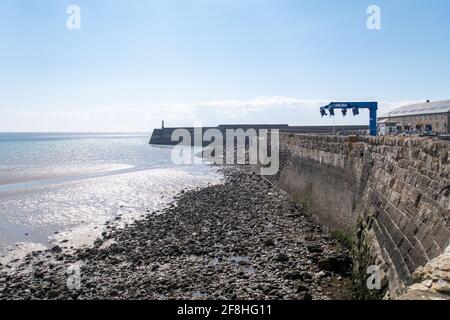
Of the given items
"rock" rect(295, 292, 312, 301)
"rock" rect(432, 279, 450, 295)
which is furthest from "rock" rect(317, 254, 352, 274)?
"rock" rect(432, 279, 450, 295)

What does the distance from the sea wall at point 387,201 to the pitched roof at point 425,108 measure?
22.3m

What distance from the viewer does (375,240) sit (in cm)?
988

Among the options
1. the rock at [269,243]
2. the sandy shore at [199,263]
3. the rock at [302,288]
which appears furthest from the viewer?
the rock at [269,243]

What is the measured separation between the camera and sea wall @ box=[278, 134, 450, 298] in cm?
667

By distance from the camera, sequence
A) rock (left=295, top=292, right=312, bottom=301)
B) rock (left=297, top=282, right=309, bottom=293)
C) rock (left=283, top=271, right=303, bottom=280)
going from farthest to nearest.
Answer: rock (left=283, top=271, right=303, bottom=280), rock (left=297, top=282, right=309, bottom=293), rock (left=295, top=292, right=312, bottom=301)

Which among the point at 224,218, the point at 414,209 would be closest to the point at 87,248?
the point at 224,218

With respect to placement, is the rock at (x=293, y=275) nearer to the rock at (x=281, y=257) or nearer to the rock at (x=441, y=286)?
the rock at (x=281, y=257)

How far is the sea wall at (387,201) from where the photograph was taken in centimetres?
667

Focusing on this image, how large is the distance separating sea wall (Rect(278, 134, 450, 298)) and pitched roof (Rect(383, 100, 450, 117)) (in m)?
22.3

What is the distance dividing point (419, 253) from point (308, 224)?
33.4 ft

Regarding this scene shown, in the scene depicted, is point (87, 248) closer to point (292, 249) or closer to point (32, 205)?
point (292, 249)

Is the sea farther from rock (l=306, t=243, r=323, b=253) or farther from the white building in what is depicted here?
the white building

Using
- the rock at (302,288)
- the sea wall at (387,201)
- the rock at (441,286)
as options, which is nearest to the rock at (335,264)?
the sea wall at (387,201)

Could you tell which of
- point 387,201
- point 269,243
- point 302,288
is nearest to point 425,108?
point 269,243
